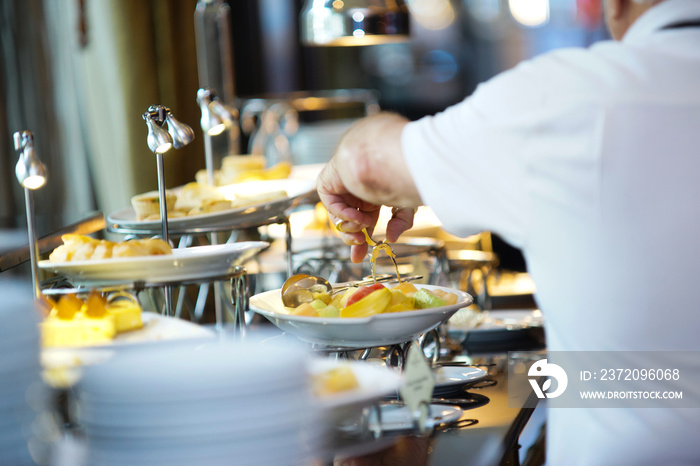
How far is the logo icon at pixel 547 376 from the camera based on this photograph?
0.89m

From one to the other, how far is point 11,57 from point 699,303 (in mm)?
2350

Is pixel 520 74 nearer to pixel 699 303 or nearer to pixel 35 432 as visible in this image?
pixel 699 303

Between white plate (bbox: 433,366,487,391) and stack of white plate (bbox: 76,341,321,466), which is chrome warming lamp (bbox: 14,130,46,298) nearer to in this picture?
stack of white plate (bbox: 76,341,321,466)

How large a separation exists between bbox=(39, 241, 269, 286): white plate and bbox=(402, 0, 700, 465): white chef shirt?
28cm

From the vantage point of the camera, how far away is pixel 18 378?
0.70 metres

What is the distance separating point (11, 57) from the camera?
8.40ft

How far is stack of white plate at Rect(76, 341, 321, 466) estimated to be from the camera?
0.64m

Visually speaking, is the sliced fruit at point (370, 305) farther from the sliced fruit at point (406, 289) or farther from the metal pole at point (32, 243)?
the metal pole at point (32, 243)

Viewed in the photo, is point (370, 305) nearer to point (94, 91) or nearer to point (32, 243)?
point (32, 243)

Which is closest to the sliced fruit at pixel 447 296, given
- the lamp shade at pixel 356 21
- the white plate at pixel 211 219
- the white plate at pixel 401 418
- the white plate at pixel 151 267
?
the white plate at pixel 401 418

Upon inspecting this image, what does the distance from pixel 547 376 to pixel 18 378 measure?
78cm

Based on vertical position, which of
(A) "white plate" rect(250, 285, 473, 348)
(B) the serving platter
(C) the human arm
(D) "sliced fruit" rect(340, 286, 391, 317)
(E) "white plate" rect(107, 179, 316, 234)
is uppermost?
(C) the human arm

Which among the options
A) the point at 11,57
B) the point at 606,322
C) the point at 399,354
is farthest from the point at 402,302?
the point at 11,57

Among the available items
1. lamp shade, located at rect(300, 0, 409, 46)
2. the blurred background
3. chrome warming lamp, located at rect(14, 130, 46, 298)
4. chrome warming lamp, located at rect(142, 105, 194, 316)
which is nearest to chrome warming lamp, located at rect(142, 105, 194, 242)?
chrome warming lamp, located at rect(142, 105, 194, 316)
